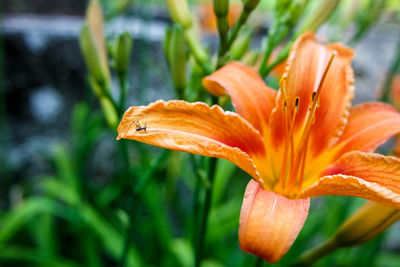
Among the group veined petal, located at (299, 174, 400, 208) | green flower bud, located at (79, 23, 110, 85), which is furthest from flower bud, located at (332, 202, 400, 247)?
green flower bud, located at (79, 23, 110, 85)

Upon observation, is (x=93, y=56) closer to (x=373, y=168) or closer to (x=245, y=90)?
(x=245, y=90)

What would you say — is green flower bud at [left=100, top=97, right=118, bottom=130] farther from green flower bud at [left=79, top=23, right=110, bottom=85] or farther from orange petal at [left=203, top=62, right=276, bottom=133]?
orange petal at [left=203, top=62, right=276, bottom=133]

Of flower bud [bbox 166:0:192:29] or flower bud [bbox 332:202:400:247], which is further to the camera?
flower bud [bbox 166:0:192:29]

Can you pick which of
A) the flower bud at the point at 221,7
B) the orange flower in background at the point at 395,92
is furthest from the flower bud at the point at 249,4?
the orange flower in background at the point at 395,92

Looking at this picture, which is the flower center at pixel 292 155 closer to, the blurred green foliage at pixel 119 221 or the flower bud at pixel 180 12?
the flower bud at pixel 180 12

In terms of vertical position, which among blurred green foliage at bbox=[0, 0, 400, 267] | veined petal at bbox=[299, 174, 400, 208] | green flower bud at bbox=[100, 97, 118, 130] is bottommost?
blurred green foliage at bbox=[0, 0, 400, 267]

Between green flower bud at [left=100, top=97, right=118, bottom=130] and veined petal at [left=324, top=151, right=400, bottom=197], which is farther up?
veined petal at [left=324, top=151, right=400, bottom=197]

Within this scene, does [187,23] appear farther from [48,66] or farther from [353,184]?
[48,66]
